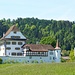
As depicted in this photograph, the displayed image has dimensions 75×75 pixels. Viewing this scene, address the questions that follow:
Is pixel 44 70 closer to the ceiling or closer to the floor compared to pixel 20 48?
closer to the ceiling

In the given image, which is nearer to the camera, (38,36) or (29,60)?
(29,60)

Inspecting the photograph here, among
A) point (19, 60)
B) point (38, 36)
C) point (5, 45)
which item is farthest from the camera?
point (38, 36)

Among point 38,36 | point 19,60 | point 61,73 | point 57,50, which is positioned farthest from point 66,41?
point 61,73

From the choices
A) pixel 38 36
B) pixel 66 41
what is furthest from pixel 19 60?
pixel 38 36

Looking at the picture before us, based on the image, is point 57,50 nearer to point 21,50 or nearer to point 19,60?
point 21,50

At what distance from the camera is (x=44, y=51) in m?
82.4

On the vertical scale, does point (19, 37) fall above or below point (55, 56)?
above

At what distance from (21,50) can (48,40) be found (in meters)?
21.9

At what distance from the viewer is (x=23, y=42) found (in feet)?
275

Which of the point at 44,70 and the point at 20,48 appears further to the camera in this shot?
the point at 20,48

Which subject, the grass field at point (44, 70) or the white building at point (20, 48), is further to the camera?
the white building at point (20, 48)

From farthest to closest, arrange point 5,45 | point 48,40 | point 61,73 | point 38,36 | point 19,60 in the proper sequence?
point 38,36 → point 48,40 → point 5,45 → point 19,60 → point 61,73

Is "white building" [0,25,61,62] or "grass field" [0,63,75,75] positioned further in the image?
"white building" [0,25,61,62]

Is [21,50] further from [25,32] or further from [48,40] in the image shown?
[25,32]
